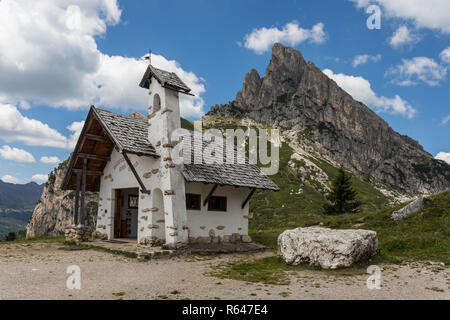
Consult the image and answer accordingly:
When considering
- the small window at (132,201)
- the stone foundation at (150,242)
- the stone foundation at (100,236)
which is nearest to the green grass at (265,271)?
the stone foundation at (150,242)

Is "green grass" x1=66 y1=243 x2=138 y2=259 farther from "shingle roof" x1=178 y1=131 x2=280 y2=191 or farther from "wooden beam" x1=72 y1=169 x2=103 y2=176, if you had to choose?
"wooden beam" x1=72 y1=169 x2=103 y2=176

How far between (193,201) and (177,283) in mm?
7779

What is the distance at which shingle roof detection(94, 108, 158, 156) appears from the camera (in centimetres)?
1418

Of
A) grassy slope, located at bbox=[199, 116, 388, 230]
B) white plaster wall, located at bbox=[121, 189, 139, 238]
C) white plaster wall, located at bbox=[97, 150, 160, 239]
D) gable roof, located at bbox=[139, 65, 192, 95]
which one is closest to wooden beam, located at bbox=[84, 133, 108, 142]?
white plaster wall, located at bbox=[97, 150, 160, 239]

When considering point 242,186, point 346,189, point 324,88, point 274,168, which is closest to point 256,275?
point 242,186

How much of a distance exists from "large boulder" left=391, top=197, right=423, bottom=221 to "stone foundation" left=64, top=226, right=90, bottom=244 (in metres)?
16.1

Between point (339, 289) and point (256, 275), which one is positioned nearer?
point (339, 289)

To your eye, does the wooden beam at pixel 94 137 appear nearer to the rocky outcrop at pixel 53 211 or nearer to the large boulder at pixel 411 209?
the large boulder at pixel 411 209

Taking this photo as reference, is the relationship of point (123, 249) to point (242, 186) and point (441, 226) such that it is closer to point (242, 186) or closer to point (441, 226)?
point (242, 186)

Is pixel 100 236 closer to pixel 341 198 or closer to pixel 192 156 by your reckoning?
pixel 192 156

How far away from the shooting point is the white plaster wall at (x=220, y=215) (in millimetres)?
15648

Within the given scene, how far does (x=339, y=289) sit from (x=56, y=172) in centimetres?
10922

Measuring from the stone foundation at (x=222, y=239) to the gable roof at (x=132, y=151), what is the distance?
2.80m
